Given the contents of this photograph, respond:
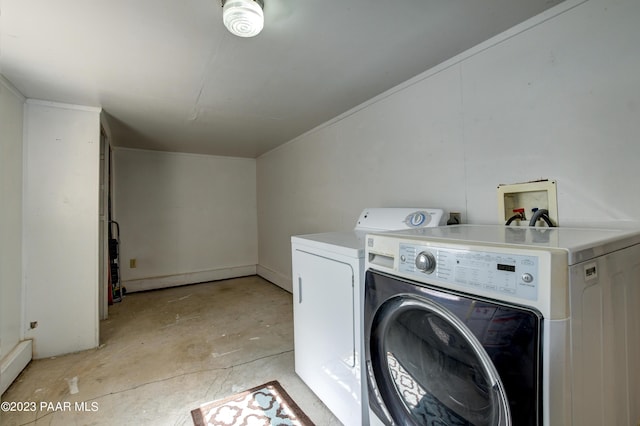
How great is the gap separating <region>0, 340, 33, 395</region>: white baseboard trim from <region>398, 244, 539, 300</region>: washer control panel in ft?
8.27

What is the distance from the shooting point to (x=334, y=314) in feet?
4.74

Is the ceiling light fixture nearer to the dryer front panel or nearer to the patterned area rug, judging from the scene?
the dryer front panel

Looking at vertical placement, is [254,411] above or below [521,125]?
below

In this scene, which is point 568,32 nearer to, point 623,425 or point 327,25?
point 327,25

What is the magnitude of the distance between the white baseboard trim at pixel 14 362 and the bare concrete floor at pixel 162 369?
5cm

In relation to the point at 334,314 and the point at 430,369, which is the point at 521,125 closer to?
the point at 430,369

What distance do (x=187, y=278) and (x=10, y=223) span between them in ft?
8.02

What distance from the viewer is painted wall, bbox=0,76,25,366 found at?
1.83 meters

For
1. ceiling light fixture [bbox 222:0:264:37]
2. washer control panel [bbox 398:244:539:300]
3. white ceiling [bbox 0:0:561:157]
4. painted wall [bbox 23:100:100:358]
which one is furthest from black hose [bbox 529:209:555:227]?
painted wall [bbox 23:100:100:358]

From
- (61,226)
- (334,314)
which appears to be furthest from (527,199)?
(61,226)

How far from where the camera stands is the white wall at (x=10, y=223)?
1822 mm

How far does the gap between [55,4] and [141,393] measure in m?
2.07

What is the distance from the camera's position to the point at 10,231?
6.35 ft

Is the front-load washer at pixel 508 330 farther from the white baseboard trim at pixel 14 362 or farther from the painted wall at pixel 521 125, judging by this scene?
the white baseboard trim at pixel 14 362
